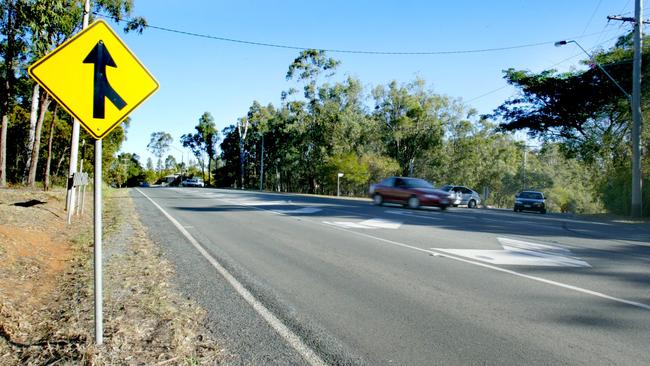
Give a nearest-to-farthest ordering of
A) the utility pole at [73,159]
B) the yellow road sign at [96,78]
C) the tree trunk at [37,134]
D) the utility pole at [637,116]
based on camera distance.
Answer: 1. the yellow road sign at [96,78]
2. the utility pole at [73,159]
3. the utility pole at [637,116]
4. the tree trunk at [37,134]

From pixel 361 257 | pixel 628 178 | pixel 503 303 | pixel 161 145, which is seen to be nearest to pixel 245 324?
pixel 503 303

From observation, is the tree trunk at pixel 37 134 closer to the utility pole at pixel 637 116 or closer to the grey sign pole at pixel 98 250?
the grey sign pole at pixel 98 250

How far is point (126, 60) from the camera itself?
409cm

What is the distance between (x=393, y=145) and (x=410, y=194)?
3331 cm

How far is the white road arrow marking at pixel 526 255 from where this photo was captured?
8023mm

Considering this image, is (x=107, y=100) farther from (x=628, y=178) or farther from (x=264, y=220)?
(x=628, y=178)

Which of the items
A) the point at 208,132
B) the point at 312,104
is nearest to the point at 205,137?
the point at 208,132

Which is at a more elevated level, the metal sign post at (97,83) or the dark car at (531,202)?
the metal sign post at (97,83)

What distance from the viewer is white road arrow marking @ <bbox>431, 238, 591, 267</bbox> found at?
8.02m

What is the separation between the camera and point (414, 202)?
890 inches

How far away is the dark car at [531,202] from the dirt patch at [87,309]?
25.9 m

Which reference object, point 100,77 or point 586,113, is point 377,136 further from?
point 100,77

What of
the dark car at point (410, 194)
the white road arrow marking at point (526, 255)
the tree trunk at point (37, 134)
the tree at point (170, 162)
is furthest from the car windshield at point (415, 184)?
the tree at point (170, 162)

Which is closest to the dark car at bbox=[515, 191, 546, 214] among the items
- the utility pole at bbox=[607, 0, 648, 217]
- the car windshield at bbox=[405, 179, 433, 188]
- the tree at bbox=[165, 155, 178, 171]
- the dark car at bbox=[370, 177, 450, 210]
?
the utility pole at bbox=[607, 0, 648, 217]
